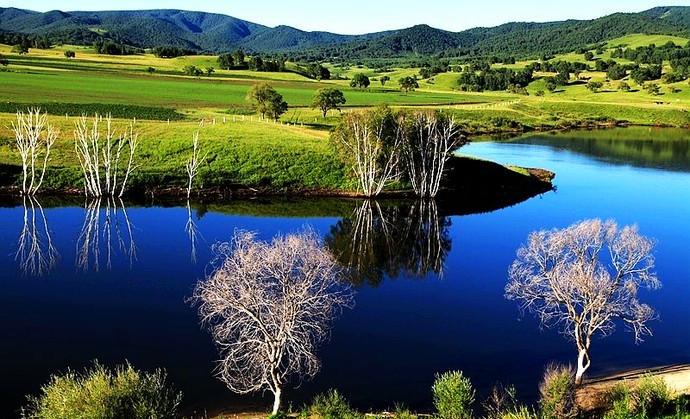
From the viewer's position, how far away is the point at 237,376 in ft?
115

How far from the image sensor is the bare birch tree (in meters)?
84.6

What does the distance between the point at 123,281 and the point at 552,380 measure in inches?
1382

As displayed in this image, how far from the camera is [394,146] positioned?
86.1m

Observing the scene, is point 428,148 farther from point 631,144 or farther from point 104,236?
point 631,144

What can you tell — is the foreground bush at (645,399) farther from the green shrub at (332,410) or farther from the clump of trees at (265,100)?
the clump of trees at (265,100)

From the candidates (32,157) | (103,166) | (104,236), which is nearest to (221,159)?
(103,166)

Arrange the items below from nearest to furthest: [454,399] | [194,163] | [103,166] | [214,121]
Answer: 1. [454,399]
2. [194,163]
3. [103,166]
4. [214,121]

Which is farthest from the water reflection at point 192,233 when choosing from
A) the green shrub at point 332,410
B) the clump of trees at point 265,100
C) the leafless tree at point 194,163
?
the clump of trees at point 265,100

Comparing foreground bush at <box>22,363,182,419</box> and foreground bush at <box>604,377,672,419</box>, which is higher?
foreground bush at <box>22,363,182,419</box>

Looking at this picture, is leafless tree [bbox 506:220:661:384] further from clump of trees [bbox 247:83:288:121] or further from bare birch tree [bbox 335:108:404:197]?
clump of trees [bbox 247:83:288:121]

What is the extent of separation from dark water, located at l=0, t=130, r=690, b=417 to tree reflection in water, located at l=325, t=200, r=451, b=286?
0.26m

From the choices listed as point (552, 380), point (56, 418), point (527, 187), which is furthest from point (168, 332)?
point (527, 187)

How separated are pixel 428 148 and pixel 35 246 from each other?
50445 mm

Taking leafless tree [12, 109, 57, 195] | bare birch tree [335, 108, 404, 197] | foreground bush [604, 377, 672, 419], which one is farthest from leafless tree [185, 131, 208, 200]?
foreground bush [604, 377, 672, 419]
